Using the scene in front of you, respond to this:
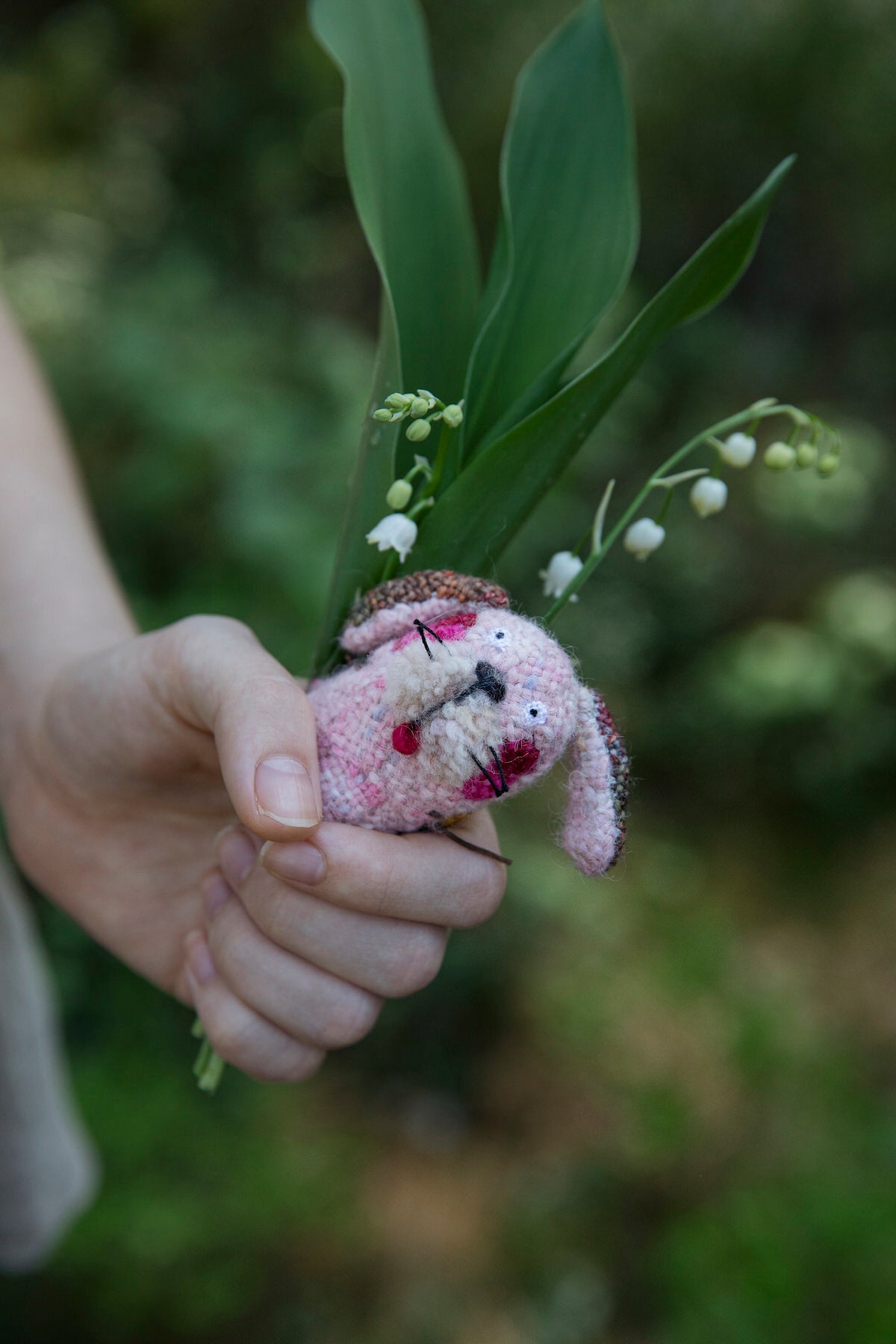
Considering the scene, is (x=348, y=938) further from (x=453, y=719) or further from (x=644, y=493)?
(x=644, y=493)

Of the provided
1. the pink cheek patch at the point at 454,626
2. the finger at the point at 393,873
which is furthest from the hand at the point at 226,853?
the pink cheek patch at the point at 454,626

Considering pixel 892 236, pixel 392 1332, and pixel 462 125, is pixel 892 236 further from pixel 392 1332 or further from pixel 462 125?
pixel 392 1332

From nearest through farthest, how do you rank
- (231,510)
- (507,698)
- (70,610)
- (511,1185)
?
(507,698) < (70,610) < (231,510) < (511,1185)

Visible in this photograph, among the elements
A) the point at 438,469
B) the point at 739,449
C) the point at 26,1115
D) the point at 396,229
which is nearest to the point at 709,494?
the point at 739,449

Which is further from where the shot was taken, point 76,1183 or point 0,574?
point 76,1183

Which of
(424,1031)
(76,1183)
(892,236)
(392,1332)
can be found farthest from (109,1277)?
(892,236)

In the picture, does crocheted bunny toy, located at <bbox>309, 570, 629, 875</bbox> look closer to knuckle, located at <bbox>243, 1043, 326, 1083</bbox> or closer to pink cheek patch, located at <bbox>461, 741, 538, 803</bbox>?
pink cheek patch, located at <bbox>461, 741, 538, 803</bbox>

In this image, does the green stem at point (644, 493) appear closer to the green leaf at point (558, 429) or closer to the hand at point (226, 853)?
the green leaf at point (558, 429)
